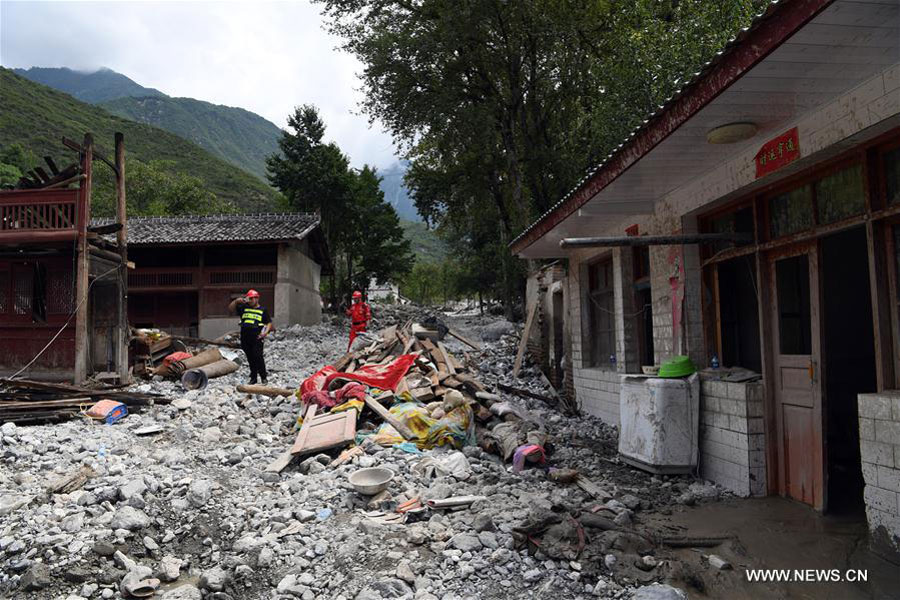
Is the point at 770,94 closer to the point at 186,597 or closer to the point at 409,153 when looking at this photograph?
the point at 186,597

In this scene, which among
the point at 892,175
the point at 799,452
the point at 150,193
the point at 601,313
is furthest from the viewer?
the point at 150,193

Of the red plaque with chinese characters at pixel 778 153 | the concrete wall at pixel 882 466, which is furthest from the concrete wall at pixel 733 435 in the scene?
the red plaque with chinese characters at pixel 778 153

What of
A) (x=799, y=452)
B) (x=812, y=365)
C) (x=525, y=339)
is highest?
(x=525, y=339)

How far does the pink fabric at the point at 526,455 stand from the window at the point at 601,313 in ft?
10.5

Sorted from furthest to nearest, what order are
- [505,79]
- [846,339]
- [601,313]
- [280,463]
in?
[505,79]
[601,313]
[280,463]
[846,339]

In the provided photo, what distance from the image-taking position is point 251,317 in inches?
403

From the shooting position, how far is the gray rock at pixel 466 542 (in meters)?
4.08

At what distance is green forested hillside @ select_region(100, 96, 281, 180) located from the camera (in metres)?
131

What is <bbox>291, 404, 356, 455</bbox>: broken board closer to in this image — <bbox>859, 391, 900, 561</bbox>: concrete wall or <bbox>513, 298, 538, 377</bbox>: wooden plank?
<bbox>859, 391, 900, 561</bbox>: concrete wall

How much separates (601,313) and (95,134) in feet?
209

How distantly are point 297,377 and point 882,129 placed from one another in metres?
10.7

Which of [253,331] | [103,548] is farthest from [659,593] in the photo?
[253,331]

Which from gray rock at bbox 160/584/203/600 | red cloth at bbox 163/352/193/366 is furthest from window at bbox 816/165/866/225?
red cloth at bbox 163/352/193/366

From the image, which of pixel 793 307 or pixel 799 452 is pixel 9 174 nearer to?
pixel 793 307
